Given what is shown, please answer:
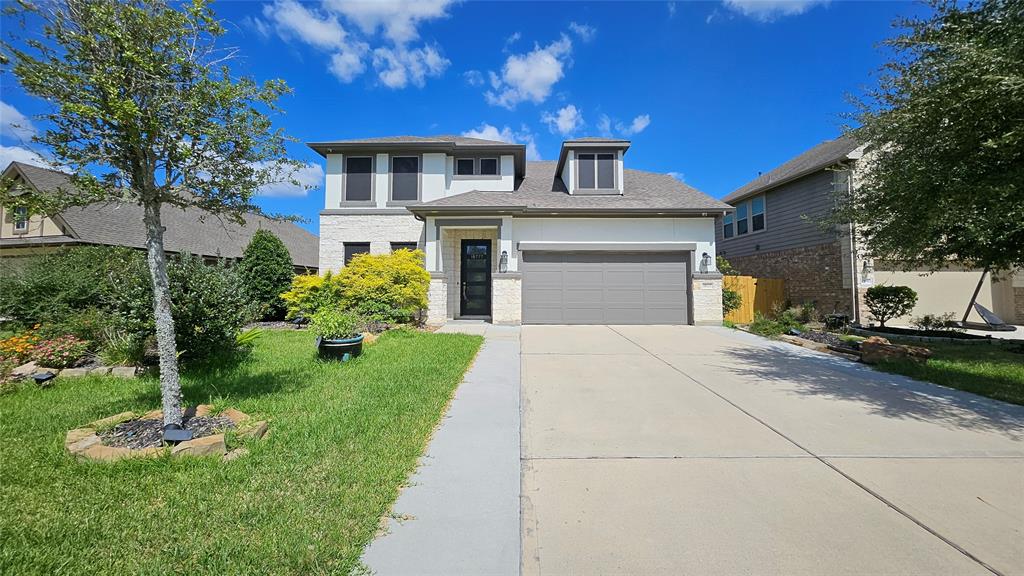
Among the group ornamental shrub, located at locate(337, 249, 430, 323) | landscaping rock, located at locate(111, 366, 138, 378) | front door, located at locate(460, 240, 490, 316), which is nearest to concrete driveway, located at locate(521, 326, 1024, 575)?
landscaping rock, located at locate(111, 366, 138, 378)

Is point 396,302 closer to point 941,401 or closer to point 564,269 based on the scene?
point 564,269

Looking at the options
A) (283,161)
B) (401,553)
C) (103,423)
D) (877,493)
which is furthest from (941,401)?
(103,423)

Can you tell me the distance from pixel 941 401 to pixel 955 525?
3578 mm

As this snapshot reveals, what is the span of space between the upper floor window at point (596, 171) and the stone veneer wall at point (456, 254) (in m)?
3.95

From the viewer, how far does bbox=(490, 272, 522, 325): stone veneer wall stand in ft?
39.8

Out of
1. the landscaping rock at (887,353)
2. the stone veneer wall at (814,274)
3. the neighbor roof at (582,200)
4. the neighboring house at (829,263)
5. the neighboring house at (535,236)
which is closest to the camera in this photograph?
the landscaping rock at (887,353)

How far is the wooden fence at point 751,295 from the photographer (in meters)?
13.5

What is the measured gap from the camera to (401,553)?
2094 mm

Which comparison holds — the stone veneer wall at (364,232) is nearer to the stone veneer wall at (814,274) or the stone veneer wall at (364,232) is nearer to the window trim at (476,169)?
the window trim at (476,169)

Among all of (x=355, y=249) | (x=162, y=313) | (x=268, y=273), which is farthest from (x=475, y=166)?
(x=162, y=313)

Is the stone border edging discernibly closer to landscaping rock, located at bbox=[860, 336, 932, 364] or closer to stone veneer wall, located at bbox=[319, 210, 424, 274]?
landscaping rock, located at bbox=[860, 336, 932, 364]

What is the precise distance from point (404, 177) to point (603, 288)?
817 centimetres

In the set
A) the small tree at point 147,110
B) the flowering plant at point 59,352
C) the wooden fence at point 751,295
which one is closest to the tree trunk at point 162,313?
the small tree at point 147,110

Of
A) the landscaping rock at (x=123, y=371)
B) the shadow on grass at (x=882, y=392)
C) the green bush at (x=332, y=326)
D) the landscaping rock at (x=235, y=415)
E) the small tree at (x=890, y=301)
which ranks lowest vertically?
the shadow on grass at (x=882, y=392)
